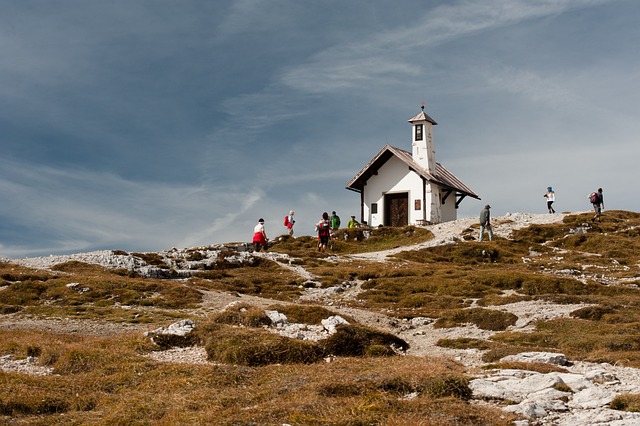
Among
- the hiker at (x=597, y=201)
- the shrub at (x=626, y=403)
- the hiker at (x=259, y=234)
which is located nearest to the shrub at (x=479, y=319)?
the shrub at (x=626, y=403)

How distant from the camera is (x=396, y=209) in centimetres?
7425

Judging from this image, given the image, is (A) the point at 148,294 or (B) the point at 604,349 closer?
(B) the point at 604,349

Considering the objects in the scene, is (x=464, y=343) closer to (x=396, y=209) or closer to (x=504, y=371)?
(x=504, y=371)

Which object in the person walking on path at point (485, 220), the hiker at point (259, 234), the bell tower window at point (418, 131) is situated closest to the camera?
the hiker at point (259, 234)

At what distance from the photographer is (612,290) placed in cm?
3472

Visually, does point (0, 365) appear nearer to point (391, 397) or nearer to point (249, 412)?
point (249, 412)

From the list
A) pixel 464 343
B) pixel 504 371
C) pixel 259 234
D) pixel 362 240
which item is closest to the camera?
pixel 504 371

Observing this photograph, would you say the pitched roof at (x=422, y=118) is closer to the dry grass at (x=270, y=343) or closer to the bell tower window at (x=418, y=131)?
the bell tower window at (x=418, y=131)

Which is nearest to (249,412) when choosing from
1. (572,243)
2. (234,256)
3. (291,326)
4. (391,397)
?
(391,397)

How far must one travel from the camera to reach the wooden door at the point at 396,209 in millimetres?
73500

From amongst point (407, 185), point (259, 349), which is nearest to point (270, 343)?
point (259, 349)

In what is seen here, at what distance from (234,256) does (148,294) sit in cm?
1439

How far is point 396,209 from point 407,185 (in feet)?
10.5

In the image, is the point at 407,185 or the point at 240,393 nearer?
the point at 240,393
